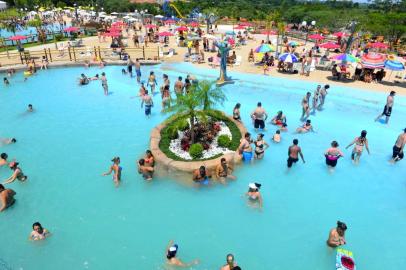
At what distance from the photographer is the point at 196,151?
1076cm

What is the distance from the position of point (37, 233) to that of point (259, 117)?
347 inches

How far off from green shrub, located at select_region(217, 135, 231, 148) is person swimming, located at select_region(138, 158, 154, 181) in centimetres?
273

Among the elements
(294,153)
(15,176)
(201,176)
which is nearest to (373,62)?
(294,153)

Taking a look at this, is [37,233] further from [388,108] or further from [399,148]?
[388,108]

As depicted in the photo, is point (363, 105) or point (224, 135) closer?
point (224, 135)

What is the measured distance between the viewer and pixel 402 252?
7777mm

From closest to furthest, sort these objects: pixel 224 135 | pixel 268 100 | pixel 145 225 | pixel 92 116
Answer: pixel 145 225
pixel 224 135
pixel 92 116
pixel 268 100

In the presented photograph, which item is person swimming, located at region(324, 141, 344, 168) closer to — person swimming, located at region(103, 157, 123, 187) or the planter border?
the planter border

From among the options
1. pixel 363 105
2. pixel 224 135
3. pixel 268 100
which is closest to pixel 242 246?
pixel 224 135

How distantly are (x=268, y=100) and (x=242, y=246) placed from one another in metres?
9.89

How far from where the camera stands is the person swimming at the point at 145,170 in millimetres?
10125

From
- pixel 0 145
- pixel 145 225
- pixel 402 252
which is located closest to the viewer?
pixel 402 252

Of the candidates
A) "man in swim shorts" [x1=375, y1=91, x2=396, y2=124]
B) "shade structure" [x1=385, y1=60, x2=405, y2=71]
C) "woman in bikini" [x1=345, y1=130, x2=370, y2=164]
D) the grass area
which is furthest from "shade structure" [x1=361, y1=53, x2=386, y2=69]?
the grass area

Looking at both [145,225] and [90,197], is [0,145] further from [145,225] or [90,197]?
[145,225]
